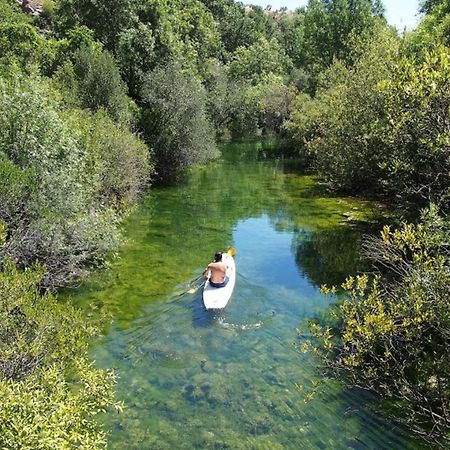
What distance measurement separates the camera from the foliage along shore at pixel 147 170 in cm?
799

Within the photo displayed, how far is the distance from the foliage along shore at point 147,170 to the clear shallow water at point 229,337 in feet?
3.25

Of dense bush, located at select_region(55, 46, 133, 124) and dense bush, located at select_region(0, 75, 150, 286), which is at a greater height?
dense bush, located at select_region(55, 46, 133, 124)

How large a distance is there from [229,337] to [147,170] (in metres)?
18.8

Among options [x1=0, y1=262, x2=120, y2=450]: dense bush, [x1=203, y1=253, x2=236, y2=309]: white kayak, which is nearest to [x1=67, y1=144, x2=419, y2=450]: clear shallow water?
[x1=203, y1=253, x2=236, y2=309]: white kayak

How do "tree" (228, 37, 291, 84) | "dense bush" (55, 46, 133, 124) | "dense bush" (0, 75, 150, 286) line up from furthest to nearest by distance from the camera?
"tree" (228, 37, 291, 84), "dense bush" (55, 46, 133, 124), "dense bush" (0, 75, 150, 286)

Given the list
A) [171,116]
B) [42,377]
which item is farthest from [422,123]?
[171,116]

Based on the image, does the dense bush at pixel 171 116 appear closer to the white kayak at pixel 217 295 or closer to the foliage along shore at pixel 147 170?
the foliage along shore at pixel 147 170

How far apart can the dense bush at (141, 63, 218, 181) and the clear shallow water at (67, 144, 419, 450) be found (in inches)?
337

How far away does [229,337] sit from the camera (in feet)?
47.7

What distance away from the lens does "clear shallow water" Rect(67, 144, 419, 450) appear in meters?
10.5

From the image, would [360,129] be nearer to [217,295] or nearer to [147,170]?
[217,295]

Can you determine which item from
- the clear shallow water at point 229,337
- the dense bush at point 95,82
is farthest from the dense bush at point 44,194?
the dense bush at point 95,82

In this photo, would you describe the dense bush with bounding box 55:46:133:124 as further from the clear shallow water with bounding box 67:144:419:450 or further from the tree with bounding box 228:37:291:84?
the tree with bounding box 228:37:291:84

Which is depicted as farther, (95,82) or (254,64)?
(254,64)
